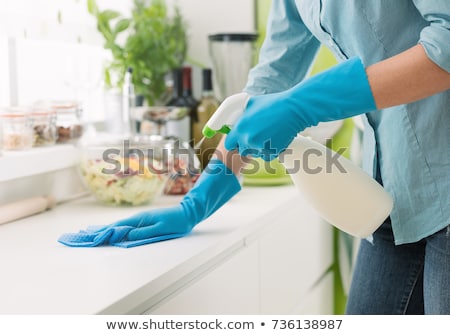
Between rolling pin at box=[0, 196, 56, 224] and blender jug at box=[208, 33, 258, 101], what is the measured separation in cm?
82

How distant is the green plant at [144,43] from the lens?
192cm

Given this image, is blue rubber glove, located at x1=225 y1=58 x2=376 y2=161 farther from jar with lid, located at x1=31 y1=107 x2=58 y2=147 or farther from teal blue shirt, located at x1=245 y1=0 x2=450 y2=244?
jar with lid, located at x1=31 y1=107 x2=58 y2=147

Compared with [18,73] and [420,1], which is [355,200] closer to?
[420,1]

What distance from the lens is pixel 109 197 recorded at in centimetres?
158

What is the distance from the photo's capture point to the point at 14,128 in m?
1.50

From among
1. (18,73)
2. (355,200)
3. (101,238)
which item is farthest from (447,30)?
(18,73)

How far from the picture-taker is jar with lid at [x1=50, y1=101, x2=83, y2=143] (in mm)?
1660

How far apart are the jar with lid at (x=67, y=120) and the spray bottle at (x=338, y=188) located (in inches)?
28.0

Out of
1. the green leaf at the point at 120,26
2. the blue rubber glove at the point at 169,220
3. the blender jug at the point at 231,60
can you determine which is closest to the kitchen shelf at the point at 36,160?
the blue rubber glove at the point at 169,220

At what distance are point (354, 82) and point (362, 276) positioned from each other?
46cm

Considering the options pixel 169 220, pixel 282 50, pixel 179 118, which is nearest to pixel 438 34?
pixel 282 50

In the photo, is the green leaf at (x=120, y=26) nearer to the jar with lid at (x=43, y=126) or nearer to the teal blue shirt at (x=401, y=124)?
the jar with lid at (x=43, y=126)

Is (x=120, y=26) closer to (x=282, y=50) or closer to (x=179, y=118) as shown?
(x=179, y=118)
